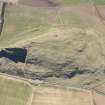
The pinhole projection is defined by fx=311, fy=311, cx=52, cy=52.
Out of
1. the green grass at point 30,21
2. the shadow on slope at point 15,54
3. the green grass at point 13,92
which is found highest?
the green grass at point 30,21

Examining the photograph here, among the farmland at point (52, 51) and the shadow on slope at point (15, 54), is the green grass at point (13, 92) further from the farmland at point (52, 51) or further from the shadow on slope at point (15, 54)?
the shadow on slope at point (15, 54)

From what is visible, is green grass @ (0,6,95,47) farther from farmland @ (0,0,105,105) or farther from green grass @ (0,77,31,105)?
green grass @ (0,77,31,105)

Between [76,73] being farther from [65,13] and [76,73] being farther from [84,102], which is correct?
[65,13]

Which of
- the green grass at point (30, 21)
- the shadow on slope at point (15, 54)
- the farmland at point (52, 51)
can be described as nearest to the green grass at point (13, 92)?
the farmland at point (52, 51)

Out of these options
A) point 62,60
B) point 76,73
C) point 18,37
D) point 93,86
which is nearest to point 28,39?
point 18,37

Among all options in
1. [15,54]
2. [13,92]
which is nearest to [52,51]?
[15,54]

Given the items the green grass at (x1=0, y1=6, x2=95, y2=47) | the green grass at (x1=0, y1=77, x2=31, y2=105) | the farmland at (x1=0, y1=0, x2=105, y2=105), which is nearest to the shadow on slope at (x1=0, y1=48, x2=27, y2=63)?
the farmland at (x1=0, y1=0, x2=105, y2=105)
